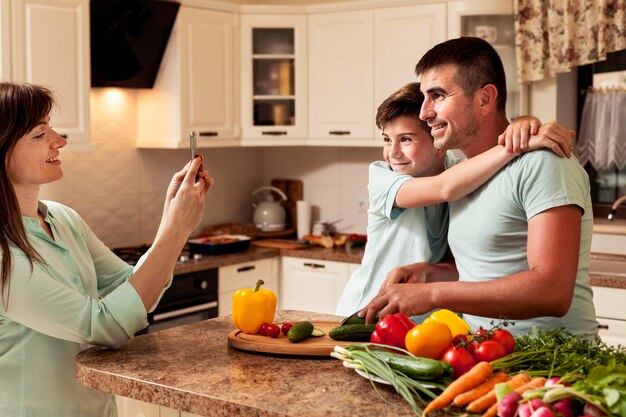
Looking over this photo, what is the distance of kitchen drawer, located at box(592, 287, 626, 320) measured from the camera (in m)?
3.92

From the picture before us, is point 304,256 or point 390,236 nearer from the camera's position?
point 390,236

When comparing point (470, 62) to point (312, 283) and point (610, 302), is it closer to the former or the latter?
point (610, 302)

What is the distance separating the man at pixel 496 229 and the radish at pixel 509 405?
1.60 ft

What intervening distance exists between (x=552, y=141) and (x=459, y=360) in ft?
2.11

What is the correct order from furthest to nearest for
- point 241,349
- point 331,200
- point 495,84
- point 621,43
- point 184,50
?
point 331,200 < point 184,50 < point 621,43 < point 495,84 < point 241,349

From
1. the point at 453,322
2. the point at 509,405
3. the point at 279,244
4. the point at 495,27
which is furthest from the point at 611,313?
the point at 509,405

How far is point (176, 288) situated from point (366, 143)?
1.36 m

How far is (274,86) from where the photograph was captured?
16.8 feet

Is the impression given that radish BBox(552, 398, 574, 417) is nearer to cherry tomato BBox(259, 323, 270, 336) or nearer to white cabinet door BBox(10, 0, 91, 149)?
cherry tomato BBox(259, 323, 270, 336)

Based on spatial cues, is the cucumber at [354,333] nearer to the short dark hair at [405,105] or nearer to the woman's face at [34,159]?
the short dark hair at [405,105]

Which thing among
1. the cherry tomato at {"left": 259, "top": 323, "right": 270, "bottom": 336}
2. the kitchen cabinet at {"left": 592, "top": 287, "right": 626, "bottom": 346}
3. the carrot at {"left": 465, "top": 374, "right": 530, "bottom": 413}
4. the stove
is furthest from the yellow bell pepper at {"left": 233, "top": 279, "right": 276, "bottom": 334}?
the kitchen cabinet at {"left": 592, "top": 287, "right": 626, "bottom": 346}

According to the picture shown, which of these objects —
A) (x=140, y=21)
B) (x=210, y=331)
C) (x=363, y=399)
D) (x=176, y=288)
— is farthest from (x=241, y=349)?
(x=140, y=21)

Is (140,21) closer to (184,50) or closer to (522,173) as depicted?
(184,50)

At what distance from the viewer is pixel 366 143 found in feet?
16.1
